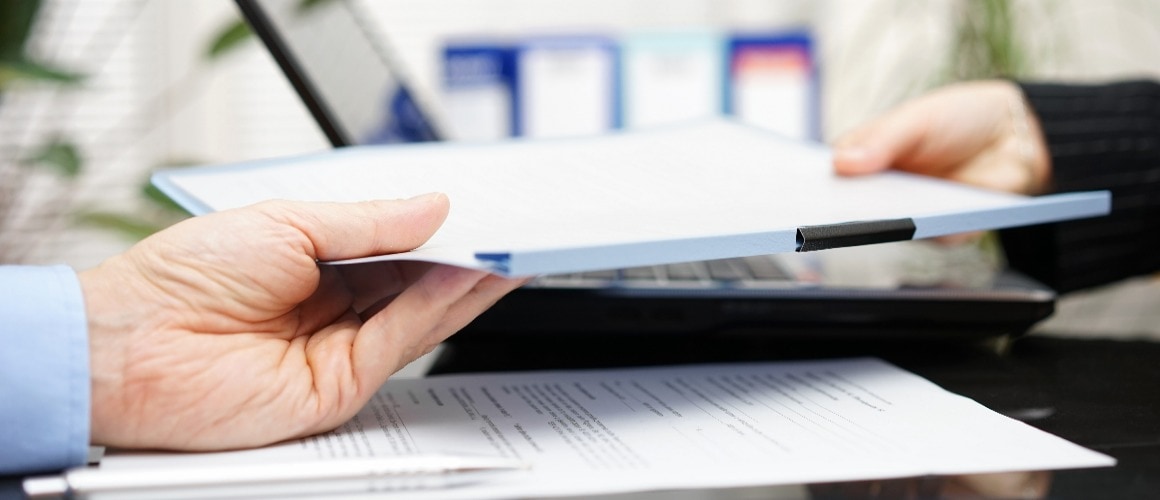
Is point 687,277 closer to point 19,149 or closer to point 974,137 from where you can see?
point 974,137

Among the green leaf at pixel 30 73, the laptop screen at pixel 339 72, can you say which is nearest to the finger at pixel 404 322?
the laptop screen at pixel 339 72

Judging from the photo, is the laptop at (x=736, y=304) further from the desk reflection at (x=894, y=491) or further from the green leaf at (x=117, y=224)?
the green leaf at (x=117, y=224)

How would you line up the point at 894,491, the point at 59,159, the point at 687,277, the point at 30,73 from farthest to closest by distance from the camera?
the point at 59,159, the point at 30,73, the point at 687,277, the point at 894,491

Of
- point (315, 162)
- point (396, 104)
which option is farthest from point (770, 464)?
point (396, 104)

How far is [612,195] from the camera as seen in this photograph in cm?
49

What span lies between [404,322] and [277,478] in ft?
0.29

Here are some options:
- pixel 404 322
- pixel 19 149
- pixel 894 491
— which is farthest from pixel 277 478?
pixel 19 149

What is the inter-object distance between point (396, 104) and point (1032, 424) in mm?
724

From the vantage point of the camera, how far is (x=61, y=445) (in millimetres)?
346

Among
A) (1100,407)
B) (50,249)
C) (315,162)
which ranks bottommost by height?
(50,249)

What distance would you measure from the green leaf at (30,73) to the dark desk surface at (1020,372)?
23.4 inches

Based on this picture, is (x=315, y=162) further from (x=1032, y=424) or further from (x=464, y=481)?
(x=1032, y=424)

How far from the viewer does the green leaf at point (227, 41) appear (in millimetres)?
1276

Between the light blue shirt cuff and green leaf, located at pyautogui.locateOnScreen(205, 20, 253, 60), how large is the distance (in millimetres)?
993
